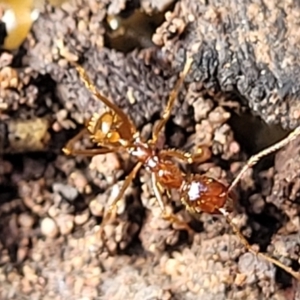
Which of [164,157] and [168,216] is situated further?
[164,157]

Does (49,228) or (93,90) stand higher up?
(93,90)

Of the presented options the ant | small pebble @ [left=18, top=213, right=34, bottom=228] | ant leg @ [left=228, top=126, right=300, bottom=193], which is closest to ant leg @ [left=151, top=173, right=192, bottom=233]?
the ant

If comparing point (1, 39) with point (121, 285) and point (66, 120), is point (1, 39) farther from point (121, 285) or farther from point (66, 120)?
point (121, 285)

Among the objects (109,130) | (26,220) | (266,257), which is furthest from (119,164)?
(266,257)

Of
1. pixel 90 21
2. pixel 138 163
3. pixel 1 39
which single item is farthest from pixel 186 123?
pixel 1 39

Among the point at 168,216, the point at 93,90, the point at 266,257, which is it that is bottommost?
the point at 266,257

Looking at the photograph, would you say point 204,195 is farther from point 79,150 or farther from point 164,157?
point 79,150

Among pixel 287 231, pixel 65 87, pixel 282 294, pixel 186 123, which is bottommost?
pixel 282 294

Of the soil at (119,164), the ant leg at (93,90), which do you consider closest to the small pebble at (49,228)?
the soil at (119,164)
